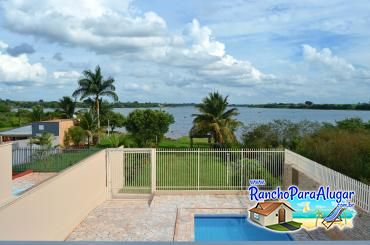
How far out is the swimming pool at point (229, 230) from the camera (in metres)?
10.1

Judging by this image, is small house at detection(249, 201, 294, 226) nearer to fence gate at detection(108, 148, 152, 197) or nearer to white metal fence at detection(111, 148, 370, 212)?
white metal fence at detection(111, 148, 370, 212)

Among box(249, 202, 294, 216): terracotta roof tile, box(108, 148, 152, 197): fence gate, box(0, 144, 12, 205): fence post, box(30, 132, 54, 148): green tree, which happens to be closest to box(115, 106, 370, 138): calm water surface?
box(30, 132, 54, 148): green tree

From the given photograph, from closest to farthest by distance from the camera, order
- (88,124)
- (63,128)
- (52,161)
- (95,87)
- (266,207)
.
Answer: (266,207), (52,161), (63,128), (88,124), (95,87)

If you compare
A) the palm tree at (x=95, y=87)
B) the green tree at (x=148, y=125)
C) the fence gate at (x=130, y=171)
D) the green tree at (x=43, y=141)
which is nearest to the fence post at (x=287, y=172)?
the fence gate at (x=130, y=171)

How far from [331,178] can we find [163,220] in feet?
16.2

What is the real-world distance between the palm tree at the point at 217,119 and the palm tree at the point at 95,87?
1083cm

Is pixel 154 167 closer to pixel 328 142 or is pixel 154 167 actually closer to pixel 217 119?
pixel 328 142

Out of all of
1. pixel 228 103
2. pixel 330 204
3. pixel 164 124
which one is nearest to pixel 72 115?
pixel 164 124

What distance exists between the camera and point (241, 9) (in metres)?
10.5

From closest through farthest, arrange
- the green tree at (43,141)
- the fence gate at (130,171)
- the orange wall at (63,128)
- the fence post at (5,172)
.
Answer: the fence post at (5,172)
the fence gate at (130,171)
the green tree at (43,141)
the orange wall at (63,128)

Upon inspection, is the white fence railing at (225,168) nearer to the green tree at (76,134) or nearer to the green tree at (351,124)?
the green tree at (351,124)

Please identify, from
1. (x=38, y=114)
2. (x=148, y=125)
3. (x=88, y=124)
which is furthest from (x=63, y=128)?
(x=38, y=114)

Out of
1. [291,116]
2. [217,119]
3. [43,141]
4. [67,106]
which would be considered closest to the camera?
[43,141]

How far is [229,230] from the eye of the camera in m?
10.7
